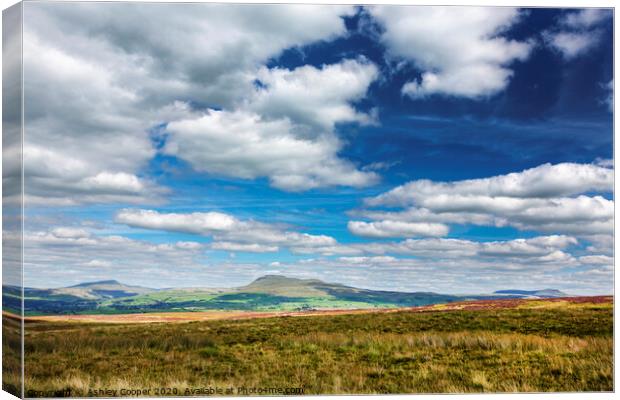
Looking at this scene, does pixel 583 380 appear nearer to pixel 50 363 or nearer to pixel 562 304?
pixel 562 304

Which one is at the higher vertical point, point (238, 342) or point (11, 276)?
point (11, 276)

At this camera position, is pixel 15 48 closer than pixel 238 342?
Yes

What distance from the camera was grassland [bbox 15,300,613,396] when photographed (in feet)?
45.5

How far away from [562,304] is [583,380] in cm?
828

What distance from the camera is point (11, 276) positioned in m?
13.1

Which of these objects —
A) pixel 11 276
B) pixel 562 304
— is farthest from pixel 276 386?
pixel 562 304

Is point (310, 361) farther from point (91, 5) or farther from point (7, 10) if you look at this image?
point (7, 10)

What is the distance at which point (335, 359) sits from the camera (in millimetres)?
14945

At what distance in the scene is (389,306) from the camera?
27.2 metres

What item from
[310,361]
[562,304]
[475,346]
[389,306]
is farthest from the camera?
[389,306]

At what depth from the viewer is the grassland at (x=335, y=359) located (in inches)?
546

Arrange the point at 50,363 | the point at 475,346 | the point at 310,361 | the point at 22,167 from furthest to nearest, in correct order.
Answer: the point at 475,346 → the point at 310,361 → the point at 50,363 → the point at 22,167

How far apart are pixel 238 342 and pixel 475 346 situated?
7224 millimetres

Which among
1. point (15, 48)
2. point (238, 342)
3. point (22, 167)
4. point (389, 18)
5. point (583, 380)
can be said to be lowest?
point (583, 380)
